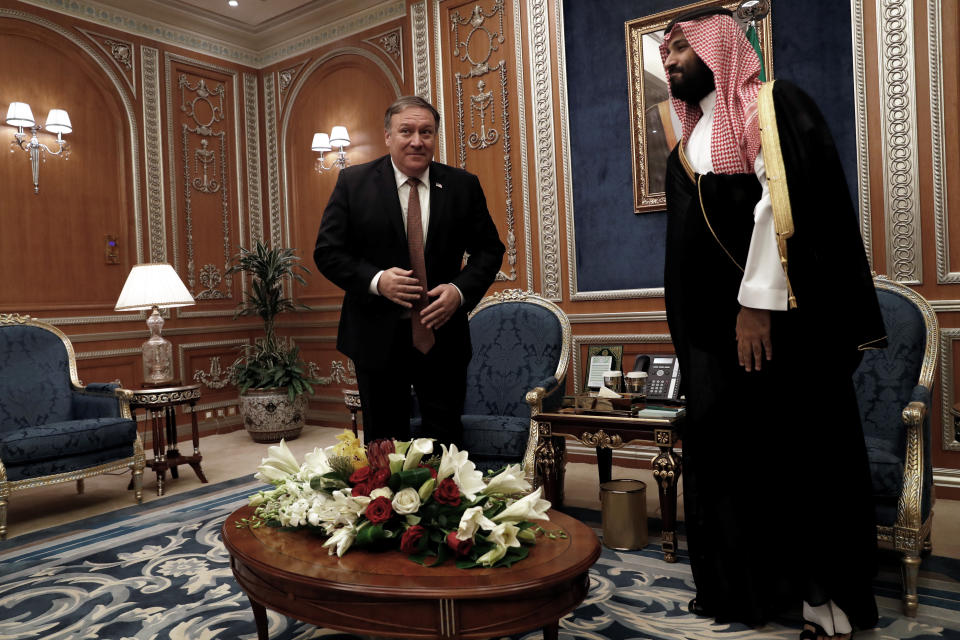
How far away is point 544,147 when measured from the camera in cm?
445

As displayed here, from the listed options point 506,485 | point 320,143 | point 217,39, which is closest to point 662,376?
point 506,485

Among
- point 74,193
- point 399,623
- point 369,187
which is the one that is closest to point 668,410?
point 369,187

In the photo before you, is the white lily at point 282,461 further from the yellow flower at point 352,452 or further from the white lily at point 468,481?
the white lily at point 468,481

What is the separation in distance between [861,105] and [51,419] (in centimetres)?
460

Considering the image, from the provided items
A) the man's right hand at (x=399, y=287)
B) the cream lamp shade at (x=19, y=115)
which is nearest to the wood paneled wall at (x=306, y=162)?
the cream lamp shade at (x=19, y=115)

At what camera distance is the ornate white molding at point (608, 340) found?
4074mm

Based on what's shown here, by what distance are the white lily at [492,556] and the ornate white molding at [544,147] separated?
304 centimetres

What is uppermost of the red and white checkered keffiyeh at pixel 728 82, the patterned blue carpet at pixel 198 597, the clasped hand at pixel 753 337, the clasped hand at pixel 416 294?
the red and white checkered keffiyeh at pixel 728 82

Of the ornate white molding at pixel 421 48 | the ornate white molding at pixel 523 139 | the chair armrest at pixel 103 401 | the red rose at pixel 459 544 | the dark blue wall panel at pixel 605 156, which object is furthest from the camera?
the ornate white molding at pixel 421 48

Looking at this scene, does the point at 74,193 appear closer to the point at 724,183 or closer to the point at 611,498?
the point at 611,498

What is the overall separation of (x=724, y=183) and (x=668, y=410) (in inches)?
48.2

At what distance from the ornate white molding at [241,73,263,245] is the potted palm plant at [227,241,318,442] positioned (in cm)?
35

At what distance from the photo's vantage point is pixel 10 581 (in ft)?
8.91

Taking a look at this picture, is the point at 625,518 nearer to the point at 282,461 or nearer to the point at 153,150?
the point at 282,461
